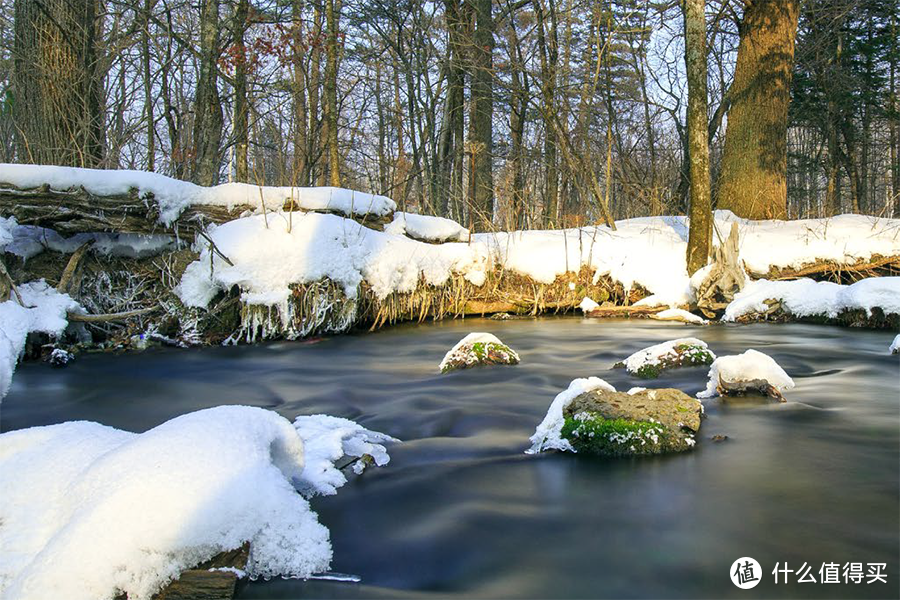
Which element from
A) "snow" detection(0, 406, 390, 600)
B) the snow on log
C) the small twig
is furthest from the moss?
the snow on log

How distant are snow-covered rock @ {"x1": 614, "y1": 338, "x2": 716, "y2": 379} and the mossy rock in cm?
147

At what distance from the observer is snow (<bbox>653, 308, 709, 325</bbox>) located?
25.7ft

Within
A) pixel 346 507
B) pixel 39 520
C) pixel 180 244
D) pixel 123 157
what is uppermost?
pixel 123 157

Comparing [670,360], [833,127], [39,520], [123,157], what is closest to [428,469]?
[39,520]

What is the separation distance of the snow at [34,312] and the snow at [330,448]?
362cm

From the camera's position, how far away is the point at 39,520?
2113 millimetres

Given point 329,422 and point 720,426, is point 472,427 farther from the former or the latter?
point 720,426

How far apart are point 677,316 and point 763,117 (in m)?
4.80


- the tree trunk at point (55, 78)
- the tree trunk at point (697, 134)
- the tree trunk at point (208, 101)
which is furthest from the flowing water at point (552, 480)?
the tree trunk at point (208, 101)

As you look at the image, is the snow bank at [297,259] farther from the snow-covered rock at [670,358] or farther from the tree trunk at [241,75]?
the tree trunk at [241,75]

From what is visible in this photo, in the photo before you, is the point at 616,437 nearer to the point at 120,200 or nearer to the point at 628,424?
the point at 628,424

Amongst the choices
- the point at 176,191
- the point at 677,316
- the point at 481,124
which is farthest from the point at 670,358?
the point at 481,124

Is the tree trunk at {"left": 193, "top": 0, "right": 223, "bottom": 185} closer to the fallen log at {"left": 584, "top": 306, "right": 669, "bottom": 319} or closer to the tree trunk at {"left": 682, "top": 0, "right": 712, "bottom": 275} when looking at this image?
the fallen log at {"left": 584, "top": 306, "right": 669, "bottom": 319}

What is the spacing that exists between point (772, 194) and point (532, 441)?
905 cm
